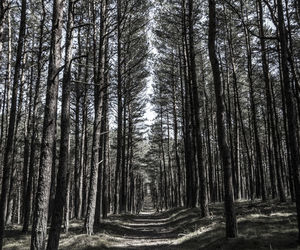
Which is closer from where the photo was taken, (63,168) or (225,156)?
(63,168)

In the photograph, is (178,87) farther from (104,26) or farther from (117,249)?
(117,249)

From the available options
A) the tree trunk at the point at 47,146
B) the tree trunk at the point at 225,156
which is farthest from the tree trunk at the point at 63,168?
the tree trunk at the point at 225,156

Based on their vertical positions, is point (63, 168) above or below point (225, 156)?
below

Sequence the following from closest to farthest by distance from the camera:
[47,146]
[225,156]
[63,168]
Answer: [47,146]
[63,168]
[225,156]

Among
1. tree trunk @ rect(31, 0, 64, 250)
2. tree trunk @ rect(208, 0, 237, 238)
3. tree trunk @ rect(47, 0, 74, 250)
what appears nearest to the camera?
tree trunk @ rect(31, 0, 64, 250)

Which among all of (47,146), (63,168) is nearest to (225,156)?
(63,168)

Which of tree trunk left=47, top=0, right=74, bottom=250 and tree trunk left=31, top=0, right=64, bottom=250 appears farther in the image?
tree trunk left=47, top=0, right=74, bottom=250

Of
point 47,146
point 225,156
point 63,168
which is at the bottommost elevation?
point 63,168

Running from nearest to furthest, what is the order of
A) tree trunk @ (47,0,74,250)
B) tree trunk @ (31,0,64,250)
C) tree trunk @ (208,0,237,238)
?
tree trunk @ (31,0,64,250) → tree trunk @ (47,0,74,250) → tree trunk @ (208,0,237,238)

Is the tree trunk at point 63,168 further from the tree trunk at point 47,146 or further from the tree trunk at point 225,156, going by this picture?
the tree trunk at point 225,156

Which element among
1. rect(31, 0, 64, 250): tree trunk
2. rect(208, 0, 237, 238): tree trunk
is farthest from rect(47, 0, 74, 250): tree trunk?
rect(208, 0, 237, 238): tree trunk

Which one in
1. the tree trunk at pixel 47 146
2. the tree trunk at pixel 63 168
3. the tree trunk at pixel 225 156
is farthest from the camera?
the tree trunk at pixel 225 156

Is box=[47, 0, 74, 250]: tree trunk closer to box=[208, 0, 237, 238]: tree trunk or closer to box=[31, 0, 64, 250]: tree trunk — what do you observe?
box=[31, 0, 64, 250]: tree trunk

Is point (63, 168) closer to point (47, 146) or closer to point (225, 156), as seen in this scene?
point (47, 146)
